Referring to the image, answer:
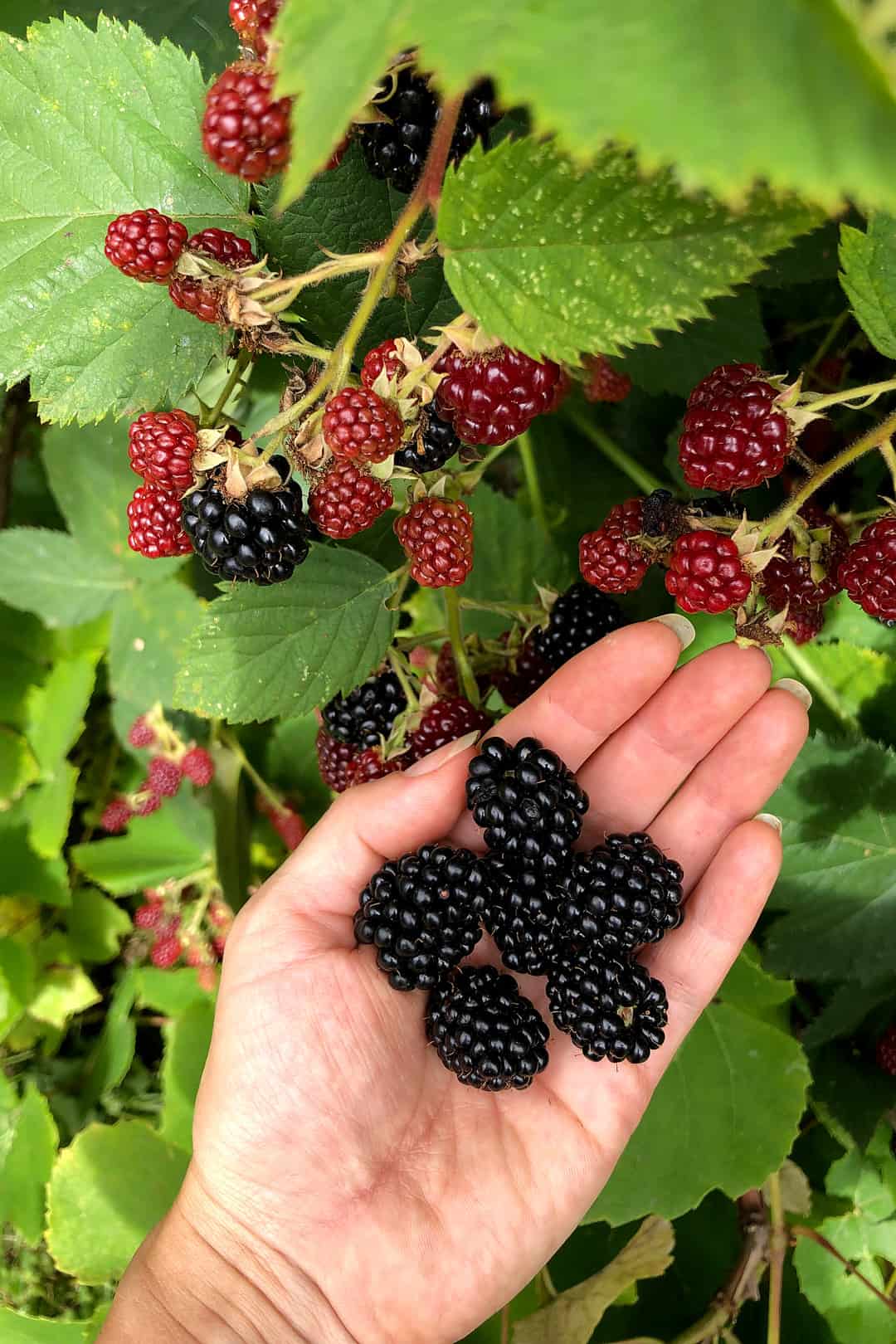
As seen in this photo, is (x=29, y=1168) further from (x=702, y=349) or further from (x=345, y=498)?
(x=702, y=349)

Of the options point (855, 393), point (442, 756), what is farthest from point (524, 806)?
point (855, 393)

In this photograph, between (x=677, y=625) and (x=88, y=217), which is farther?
(x=677, y=625)

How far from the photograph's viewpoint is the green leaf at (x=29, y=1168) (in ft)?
7.26

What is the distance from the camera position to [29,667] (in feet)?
7.84

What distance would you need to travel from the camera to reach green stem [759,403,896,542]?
0.86 metres

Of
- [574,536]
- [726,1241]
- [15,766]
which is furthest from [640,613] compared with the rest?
[15,766]

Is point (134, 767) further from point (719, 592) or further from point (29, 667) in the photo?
point (719, 592)

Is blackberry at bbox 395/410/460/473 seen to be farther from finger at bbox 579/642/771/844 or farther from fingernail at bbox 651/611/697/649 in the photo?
finger at bbox 579/642/771/844

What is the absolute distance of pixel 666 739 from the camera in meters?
1.37

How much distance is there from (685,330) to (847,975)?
44.1 inches

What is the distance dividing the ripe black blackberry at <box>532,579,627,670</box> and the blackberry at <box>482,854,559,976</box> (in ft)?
1.03

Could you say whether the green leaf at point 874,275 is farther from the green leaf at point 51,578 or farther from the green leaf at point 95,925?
the green leaf at point 95,925

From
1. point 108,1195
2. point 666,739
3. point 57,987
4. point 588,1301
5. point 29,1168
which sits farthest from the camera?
point 57,987

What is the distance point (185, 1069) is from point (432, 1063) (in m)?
0.92
